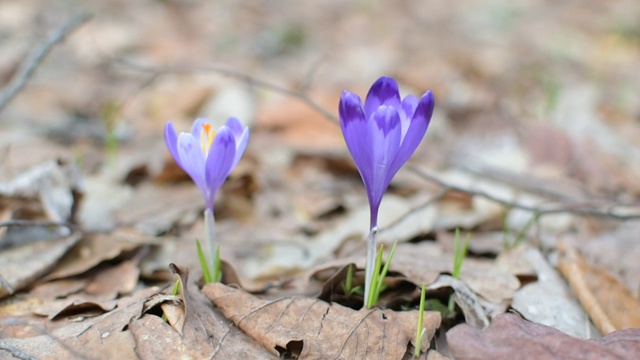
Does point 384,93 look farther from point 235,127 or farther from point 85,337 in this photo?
point 85,337

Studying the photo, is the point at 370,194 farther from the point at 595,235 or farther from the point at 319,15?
the point at 319,15

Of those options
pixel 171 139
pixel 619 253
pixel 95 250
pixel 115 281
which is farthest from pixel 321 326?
pixel 619 253

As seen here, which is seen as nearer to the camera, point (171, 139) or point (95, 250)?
point (171, 139)

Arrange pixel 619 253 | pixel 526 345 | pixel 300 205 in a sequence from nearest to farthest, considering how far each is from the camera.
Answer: pixel 526 345 < pixel 619 253 < pixel 300 205

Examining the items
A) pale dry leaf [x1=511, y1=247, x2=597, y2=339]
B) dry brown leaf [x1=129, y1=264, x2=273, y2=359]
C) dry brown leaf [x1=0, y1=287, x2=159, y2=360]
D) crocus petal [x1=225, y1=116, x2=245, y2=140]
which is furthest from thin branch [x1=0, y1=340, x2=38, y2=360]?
pale dry leaf [x1=511, y1=247, x2=597, y2=339]

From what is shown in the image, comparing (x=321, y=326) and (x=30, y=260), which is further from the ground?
(x=321, y=326)

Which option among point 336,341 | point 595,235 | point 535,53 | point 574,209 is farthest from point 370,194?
point 535,53

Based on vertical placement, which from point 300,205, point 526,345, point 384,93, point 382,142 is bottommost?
point 300,205
